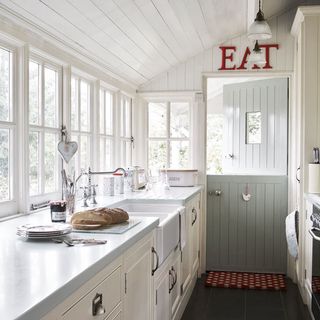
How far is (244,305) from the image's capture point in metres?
3.97

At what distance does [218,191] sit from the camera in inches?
198

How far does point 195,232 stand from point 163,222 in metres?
1.76

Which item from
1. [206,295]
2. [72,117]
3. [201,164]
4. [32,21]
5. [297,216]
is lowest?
[206,295]

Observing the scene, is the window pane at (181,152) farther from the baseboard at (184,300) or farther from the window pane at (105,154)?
the baseboard at (184,300)

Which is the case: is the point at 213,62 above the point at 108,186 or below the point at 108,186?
above

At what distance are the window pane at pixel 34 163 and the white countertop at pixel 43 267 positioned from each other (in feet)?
1.82

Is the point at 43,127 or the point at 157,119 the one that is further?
the point at 157,119

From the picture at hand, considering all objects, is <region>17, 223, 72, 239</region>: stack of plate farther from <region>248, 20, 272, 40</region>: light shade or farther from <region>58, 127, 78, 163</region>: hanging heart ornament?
<region>248, 20, 272, 40</region>: light shade

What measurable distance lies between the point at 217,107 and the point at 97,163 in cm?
389

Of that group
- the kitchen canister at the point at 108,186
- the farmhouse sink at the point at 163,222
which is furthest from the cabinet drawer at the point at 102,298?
the kitchen canister at the point at 108,186

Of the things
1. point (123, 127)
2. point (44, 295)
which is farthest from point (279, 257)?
point (44, 295)

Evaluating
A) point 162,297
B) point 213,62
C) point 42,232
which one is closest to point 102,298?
point 42,232

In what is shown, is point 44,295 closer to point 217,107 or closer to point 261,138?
point 261,138

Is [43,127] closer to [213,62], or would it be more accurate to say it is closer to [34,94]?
[34,94]
